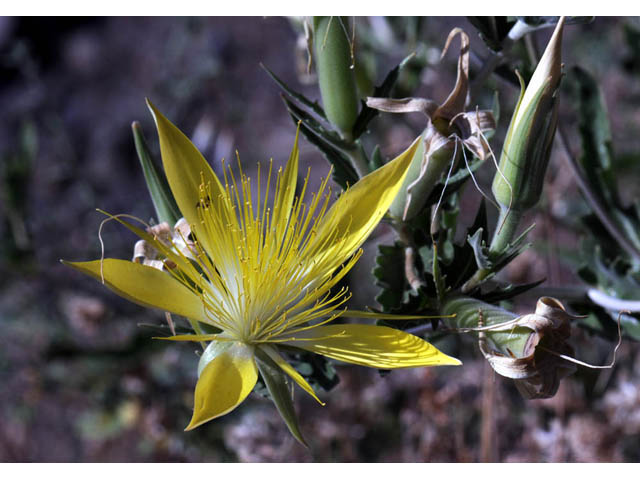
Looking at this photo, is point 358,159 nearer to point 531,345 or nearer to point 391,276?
point 391,276

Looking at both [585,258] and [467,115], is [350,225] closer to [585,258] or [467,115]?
[467,115]

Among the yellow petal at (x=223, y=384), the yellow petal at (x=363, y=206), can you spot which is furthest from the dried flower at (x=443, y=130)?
the yellow petal at (x=223, y=384)

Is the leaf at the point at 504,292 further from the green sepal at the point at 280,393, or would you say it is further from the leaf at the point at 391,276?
the green sepal at the point at 280,393

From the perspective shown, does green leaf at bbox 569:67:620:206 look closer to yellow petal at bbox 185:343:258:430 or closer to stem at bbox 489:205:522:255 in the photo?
stem at bbox 489:205:522:255

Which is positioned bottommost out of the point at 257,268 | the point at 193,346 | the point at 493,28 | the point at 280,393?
the point at 193,346

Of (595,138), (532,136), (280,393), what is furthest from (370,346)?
(595,138)

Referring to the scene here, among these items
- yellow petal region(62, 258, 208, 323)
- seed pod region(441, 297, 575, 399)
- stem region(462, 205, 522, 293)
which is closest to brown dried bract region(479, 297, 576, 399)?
seed pod region(441, 297, 575, 399)
